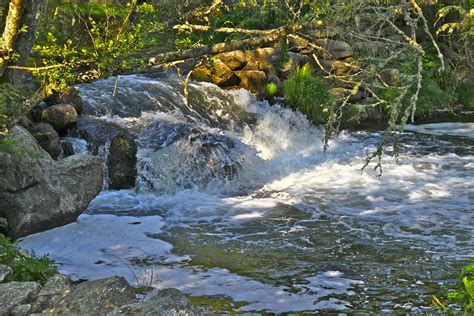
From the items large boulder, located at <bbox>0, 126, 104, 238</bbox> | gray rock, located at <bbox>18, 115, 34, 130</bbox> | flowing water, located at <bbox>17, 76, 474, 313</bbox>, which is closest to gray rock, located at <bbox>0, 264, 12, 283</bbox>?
flowing water, located at <bbox>17, 76, 474, 313</bbox>

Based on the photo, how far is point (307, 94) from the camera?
614 inches

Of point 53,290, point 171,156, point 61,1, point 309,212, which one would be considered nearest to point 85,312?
point 53,290

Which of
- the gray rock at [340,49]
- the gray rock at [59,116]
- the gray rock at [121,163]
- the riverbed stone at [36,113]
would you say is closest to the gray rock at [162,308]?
the gray rock at [121,163]

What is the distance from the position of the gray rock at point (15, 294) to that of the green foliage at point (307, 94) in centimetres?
1163

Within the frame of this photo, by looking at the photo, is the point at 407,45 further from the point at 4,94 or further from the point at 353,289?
the point at 4,94

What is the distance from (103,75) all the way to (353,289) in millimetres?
3370

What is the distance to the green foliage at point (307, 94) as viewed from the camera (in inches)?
610

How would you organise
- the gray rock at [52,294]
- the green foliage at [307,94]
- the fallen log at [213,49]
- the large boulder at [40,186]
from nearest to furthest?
1. the gray rock at [52,294]
2. the fallen log at [213,49]
3. the large boulder at [40,186]
4. the green foliage at [307,94]

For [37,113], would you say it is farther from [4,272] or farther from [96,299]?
[96,299]

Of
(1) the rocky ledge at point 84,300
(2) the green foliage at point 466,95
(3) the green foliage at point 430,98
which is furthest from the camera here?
(2) the green foliage at point 466,95

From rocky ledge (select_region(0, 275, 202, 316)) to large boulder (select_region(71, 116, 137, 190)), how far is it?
6548 mm

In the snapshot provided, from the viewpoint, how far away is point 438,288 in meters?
6.35

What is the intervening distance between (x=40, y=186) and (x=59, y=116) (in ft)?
11.2

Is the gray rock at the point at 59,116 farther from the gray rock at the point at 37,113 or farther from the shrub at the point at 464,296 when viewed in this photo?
the shrub at the point at 464,296
